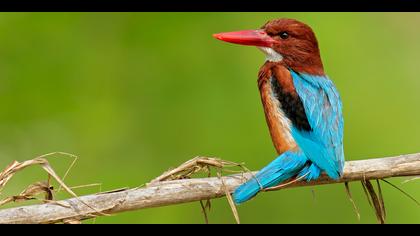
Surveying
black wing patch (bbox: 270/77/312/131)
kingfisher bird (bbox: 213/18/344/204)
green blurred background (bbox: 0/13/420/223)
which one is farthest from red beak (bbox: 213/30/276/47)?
green blurred background (bbox: 0/13/420/223)

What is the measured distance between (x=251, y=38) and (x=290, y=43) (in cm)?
18

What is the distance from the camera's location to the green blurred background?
14.4 feet

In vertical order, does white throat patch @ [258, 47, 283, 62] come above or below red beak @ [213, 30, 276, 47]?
below

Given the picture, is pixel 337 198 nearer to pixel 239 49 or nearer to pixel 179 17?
pixel 239 49

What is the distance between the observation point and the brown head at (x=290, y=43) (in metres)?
3.67

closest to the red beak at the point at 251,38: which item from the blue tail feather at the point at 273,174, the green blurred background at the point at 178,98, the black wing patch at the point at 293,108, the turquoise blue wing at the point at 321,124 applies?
the turquoise blue wing at the point at 321,124

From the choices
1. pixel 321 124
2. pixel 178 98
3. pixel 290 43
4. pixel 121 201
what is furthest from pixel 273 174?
pixel 178 98

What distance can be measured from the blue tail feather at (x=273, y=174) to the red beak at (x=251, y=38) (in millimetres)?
705

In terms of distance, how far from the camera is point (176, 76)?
505 centimetres

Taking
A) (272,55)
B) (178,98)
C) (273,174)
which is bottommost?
(273,174)

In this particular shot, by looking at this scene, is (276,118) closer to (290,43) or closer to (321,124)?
(321,124)

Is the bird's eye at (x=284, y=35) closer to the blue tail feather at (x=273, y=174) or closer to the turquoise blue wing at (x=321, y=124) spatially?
the turquoise blue wing at (x=321, y=124)

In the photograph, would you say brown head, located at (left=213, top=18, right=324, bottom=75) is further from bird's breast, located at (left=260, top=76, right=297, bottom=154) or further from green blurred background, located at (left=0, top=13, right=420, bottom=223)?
green blurred background, located at (left=0, top=13, right=420, bottom=223)

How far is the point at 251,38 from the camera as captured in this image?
3.72 meters
